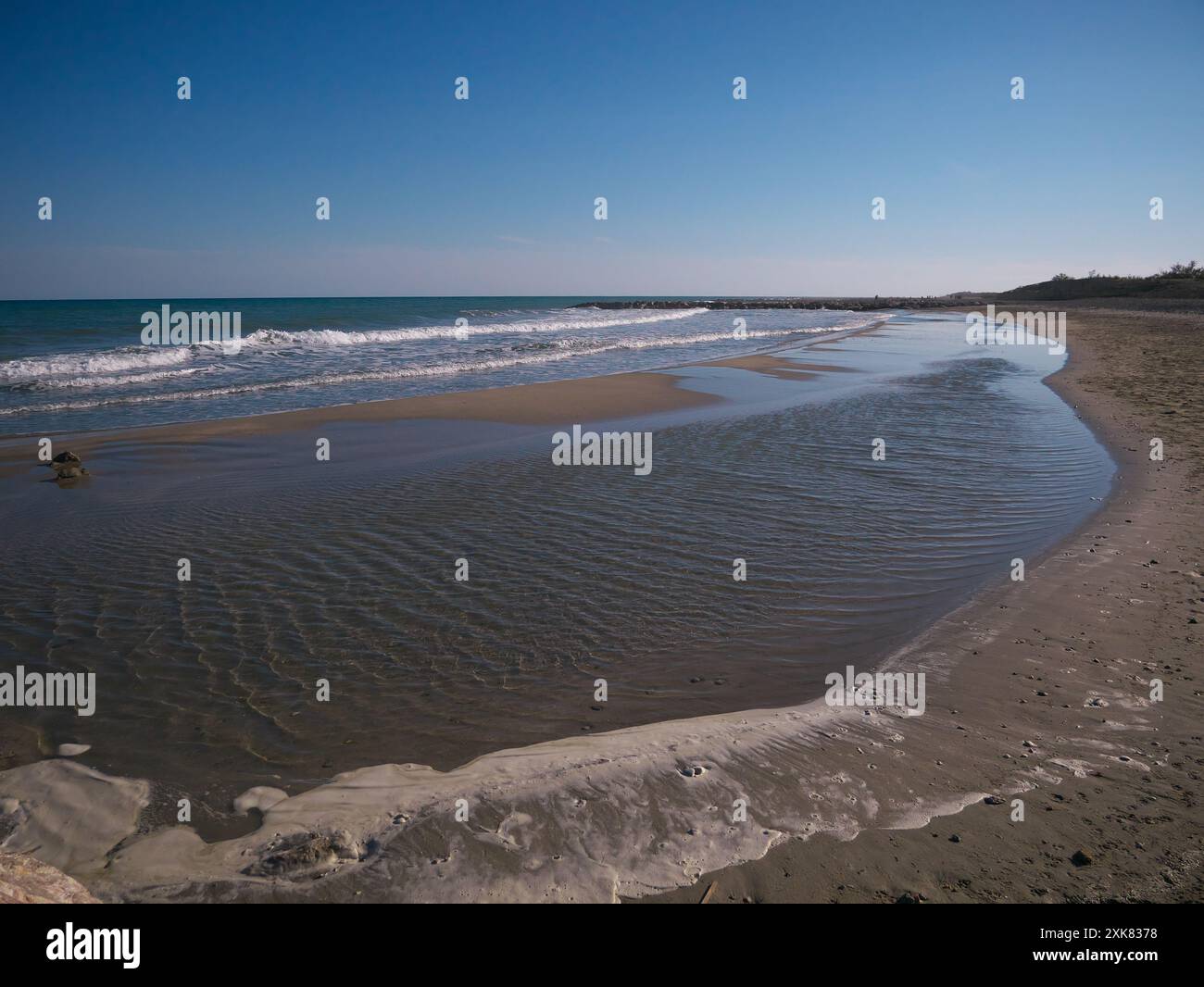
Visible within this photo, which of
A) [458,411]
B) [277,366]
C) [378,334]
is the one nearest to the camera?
[458,411]

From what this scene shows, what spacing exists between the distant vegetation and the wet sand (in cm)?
5972

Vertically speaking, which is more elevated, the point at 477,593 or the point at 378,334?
the point at 378,334

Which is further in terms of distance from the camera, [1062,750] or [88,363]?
[88,363]

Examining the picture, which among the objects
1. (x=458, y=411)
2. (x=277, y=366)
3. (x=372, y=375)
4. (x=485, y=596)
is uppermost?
(x=277, y=366)

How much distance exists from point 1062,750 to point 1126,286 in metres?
77.2

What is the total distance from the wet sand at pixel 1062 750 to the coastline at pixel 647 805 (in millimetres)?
25

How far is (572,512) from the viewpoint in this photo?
8672 millimetres

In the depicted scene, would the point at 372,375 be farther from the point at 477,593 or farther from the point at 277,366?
the point at 477,593

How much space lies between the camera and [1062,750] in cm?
404

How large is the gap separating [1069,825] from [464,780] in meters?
3.11

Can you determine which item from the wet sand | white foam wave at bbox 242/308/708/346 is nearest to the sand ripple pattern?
the wet sand

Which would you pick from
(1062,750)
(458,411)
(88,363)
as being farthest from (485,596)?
(88,363)

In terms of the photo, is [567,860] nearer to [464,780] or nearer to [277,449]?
[464,780]
